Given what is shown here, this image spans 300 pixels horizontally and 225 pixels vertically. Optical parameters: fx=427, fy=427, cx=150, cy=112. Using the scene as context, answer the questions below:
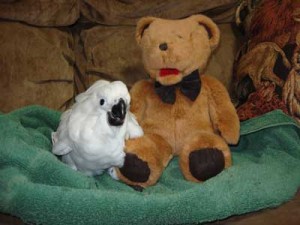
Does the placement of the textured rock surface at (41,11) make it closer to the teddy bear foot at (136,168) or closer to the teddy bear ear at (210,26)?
the teddy bear ear at (210,26)

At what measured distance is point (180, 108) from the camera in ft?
3.09

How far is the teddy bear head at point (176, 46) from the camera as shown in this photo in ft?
2.90

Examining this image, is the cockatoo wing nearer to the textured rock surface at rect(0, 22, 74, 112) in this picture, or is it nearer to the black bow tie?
the black bow tie

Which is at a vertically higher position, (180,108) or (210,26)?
(210,26)

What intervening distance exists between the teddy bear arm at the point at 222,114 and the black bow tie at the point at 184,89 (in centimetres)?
4

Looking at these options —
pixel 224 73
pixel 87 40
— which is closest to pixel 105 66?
pixel 87 40

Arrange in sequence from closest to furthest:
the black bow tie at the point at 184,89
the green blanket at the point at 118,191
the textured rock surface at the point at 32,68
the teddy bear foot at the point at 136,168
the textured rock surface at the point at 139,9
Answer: the green blanket at the point at 118,191
the teddy bear foot at the point at 136,168
the black bow tie at the point at 184,89
the textured rock surface at the point at 32,68
the textured rock surface at the point at 139,9

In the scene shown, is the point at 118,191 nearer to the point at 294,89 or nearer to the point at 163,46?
the point at 163,46

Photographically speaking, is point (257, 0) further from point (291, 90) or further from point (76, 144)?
point (76, 144)

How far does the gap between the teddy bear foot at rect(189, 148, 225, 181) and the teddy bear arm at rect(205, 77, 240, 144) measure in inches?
2.9

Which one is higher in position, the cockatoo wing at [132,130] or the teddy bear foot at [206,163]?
the cockatoo wing at [132,130]

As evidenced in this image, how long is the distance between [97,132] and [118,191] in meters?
0.12

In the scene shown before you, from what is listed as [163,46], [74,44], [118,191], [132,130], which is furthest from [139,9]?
[118,191]

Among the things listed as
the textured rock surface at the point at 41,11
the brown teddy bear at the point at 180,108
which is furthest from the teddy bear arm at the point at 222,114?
the textured rock surface at the point at 41,11
